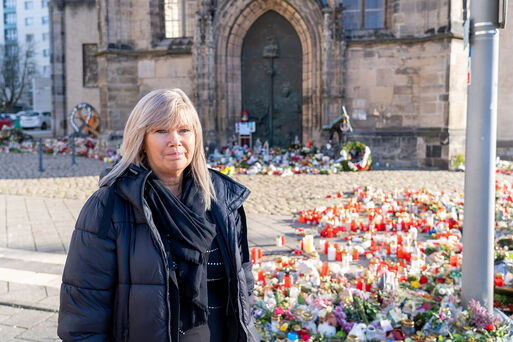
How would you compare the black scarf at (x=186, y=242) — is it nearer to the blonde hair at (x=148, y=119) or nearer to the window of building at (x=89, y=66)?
the blonde hair at (x=148, y=119)

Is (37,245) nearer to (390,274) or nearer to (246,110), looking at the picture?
(390,274)

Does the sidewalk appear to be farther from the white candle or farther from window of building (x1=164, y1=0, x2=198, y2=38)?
window of building (x1=164, y1=0, x2=198, y2=38)

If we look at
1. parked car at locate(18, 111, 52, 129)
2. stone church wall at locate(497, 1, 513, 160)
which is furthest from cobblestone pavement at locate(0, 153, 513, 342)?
parked car at locate(18, 111, 52, 129)

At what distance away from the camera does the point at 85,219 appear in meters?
1.85

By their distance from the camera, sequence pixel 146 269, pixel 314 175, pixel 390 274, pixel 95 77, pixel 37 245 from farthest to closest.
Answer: pixel 95 77 → pixel 314 175 → pixel 37 245 → pixel 390 274 → pixel 146 269

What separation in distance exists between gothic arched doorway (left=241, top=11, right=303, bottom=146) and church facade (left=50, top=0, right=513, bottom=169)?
3 centimetres

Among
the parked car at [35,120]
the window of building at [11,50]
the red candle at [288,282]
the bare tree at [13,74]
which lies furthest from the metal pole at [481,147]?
the window of building at [11,50]

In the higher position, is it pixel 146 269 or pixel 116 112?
pixel 116 112

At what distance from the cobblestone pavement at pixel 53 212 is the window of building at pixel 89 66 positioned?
7590 mm

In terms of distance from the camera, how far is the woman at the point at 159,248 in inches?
71.4

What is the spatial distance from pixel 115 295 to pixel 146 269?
0.55 feet

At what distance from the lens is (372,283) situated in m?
4.25

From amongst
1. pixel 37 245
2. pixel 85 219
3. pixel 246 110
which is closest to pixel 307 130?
pixel 246 110

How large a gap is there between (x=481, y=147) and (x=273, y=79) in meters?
12.6
